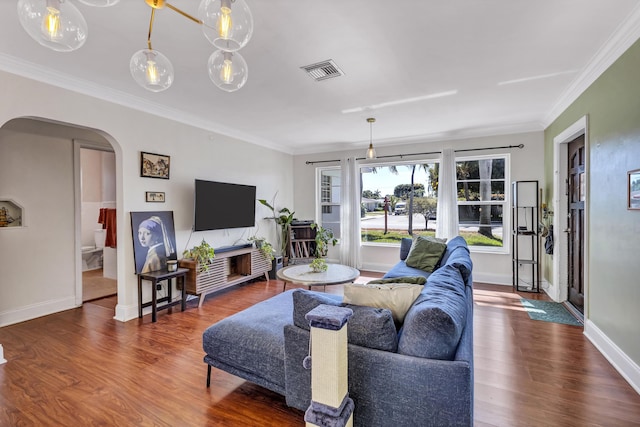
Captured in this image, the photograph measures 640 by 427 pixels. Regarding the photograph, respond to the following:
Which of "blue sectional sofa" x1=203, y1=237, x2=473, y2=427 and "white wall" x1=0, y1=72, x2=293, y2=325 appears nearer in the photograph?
"blue sectional sofa" x1=203, y1=237, x2=473, y2=427

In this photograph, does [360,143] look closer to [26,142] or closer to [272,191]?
[272,191]

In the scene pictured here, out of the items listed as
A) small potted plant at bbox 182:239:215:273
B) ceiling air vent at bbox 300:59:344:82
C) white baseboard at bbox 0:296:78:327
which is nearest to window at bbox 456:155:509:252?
ceiling air vent at bbox 300:59:344:82

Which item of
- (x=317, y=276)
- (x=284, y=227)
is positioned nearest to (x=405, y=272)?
(x=317, y=276)

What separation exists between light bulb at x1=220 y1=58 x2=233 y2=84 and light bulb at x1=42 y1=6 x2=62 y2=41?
651 mm

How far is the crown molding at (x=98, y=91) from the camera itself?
2.63m

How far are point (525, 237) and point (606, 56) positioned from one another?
298 cm

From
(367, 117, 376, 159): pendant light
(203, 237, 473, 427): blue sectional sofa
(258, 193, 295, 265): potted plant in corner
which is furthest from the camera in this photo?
(258, 193, 295, 265): potted plant in corner

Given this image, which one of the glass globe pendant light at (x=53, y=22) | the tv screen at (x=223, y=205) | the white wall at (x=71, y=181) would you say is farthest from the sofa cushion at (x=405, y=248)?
the glass globe pendant light at (x=53, y=22)

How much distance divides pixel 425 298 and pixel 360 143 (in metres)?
4.69

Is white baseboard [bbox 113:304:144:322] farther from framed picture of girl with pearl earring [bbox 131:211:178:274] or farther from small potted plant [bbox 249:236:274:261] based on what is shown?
small potted plant [bbox 249:236:274:261]

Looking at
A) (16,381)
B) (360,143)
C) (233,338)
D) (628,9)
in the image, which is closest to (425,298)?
(233,338)

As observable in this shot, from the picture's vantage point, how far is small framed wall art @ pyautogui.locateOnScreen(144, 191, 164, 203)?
374cm

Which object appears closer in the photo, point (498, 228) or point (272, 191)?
point (498, 228)

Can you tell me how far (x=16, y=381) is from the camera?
2266 millimetres
